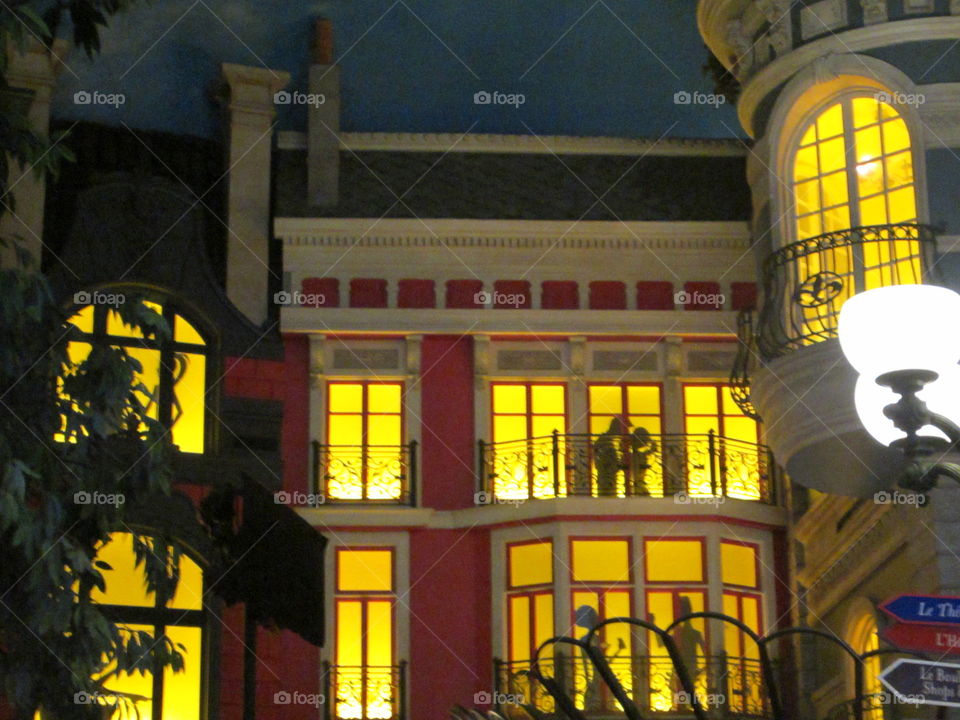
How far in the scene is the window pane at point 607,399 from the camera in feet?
64.7

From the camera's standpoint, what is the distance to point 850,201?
14.9 metres

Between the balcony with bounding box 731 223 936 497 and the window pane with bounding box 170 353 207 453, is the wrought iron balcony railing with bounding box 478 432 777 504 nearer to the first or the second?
the window pane with bounding box 170 353 207 453

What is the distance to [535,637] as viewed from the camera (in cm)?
1833

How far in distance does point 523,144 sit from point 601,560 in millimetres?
5351

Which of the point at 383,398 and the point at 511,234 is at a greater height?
the point at 511,234

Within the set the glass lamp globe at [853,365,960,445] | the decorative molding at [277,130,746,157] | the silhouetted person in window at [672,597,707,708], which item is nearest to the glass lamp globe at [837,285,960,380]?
the glass lamp globe at [853,365,960,445]

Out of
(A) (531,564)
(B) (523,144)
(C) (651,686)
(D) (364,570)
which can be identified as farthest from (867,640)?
(B) (523,144)

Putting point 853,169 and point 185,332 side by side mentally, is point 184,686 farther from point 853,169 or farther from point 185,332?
point 853,169

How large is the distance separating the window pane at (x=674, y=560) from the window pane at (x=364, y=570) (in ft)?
9.23

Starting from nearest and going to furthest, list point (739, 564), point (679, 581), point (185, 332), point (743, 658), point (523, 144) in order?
point (743, 658) < point (679, 581) < point (739, 564) < point (185, 332) < point (523, 144)

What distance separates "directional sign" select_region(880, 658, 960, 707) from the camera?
657 cm

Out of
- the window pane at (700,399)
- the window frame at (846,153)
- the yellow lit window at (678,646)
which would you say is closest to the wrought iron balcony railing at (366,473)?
the yellow lit window at (678,646)

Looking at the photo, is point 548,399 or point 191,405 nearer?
point 191,405

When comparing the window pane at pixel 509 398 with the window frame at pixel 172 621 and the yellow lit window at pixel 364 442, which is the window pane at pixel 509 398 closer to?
the yellow lit window at pixel 364 442
